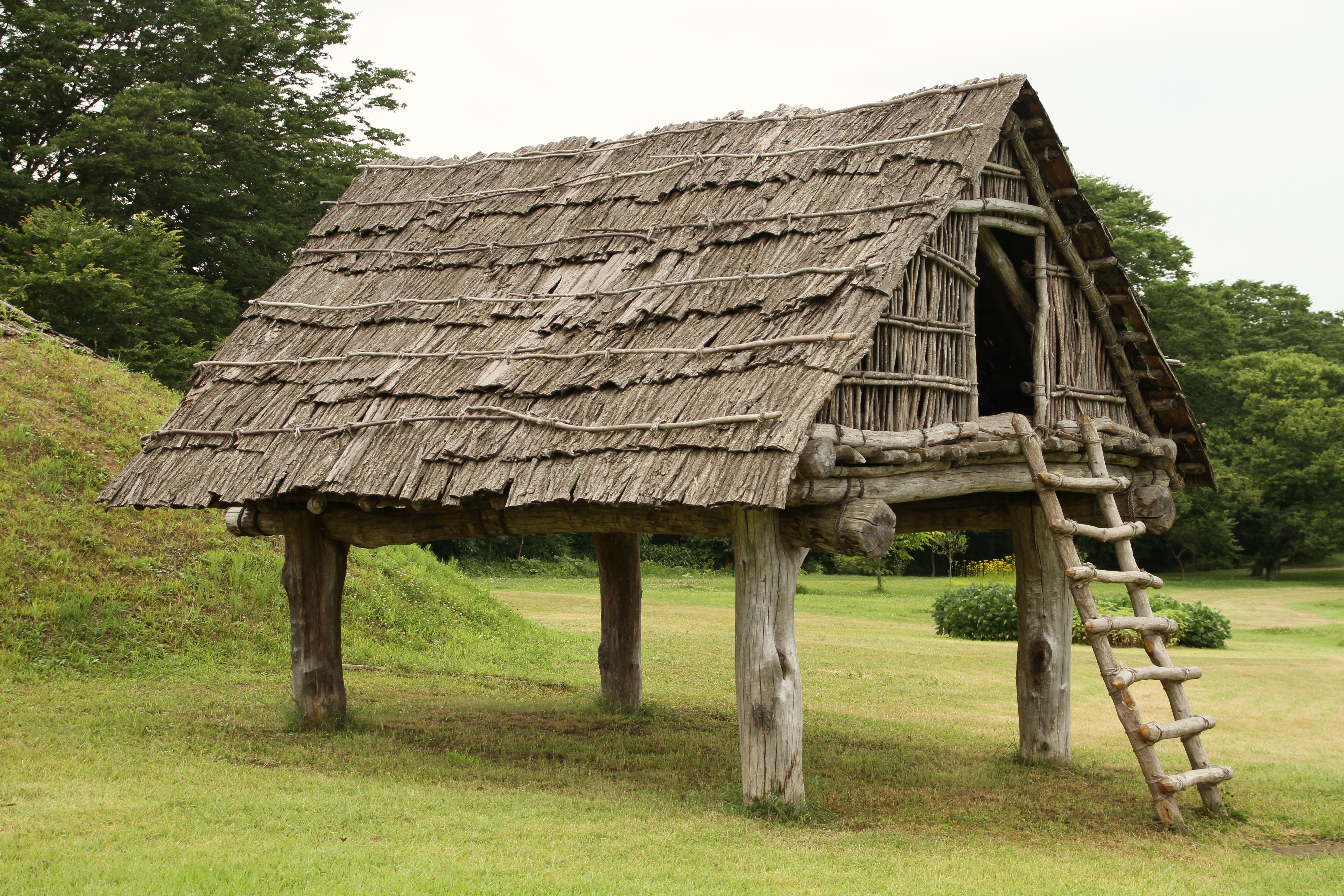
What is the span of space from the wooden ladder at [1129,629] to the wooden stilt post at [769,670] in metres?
2.36

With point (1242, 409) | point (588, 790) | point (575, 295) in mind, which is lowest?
point (588, 790)

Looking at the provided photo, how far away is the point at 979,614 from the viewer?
81.5 ft

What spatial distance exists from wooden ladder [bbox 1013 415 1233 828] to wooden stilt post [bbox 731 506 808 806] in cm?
236

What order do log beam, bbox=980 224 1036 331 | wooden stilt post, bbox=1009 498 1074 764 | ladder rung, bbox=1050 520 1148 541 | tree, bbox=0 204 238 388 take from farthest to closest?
tree, bbox=0 204 238 388
wooden stilt post, bbox=1009 498 1074 764
log beam, bbox=980 224 1036 331
ladder rung, bbox=1050 520 1148 541

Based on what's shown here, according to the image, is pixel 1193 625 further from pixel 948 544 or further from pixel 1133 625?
pixel 948 544

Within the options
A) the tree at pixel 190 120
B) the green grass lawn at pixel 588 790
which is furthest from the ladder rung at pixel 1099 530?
the tree at pixel 190 120

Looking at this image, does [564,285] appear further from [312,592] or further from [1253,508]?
[1253,508]

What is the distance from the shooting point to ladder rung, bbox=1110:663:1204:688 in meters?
8.48

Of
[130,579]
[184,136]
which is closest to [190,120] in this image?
[184,136]

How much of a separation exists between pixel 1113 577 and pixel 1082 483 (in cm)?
93

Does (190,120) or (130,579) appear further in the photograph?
(190,120)

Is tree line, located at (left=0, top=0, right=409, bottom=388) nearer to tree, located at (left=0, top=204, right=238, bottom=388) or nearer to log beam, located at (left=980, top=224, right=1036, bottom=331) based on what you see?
tree, located at (left=0, top=204, right=238, bottom=388)

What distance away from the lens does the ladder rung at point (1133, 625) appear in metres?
8.73

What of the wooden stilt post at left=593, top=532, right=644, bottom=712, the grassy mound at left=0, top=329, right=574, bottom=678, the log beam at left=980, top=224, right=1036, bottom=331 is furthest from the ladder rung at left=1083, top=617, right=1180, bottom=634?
the grassy mound at left=0, top=329, right=574, bottom=678
